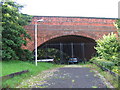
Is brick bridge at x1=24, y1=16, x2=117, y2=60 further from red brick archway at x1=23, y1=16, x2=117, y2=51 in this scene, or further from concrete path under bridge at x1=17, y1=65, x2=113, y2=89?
concrete path under bridge at x1=17, y1=65, x2=113, y2=89

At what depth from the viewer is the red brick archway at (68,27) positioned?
58.8 ft

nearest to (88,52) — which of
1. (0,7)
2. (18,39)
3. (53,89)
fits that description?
(18,39)

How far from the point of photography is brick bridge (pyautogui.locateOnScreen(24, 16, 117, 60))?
17938mm

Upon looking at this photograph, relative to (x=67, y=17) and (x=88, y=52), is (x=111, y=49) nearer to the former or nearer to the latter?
(x=67, y=17)

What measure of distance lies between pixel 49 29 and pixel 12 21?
668 cm

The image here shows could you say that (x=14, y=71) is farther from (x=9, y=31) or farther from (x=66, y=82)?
(x=9, y=31)

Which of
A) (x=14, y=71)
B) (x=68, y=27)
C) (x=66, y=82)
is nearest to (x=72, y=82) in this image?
(x=66, y=82)

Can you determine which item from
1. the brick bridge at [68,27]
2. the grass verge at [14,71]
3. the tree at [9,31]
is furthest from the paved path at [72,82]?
the brick bridge at [68,27]

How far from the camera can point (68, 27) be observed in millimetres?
18344

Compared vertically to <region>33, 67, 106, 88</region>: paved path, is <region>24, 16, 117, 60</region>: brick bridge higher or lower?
higher

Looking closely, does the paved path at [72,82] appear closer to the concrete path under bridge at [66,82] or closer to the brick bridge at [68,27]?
the concrete path under bridge at [66,82]


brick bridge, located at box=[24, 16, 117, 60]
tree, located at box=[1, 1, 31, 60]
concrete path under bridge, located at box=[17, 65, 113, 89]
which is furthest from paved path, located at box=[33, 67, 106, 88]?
brick bridge, located at box=[24, 16, 117, 60]

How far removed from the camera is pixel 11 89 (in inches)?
193

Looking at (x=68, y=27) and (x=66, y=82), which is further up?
(x=68, y=27)
